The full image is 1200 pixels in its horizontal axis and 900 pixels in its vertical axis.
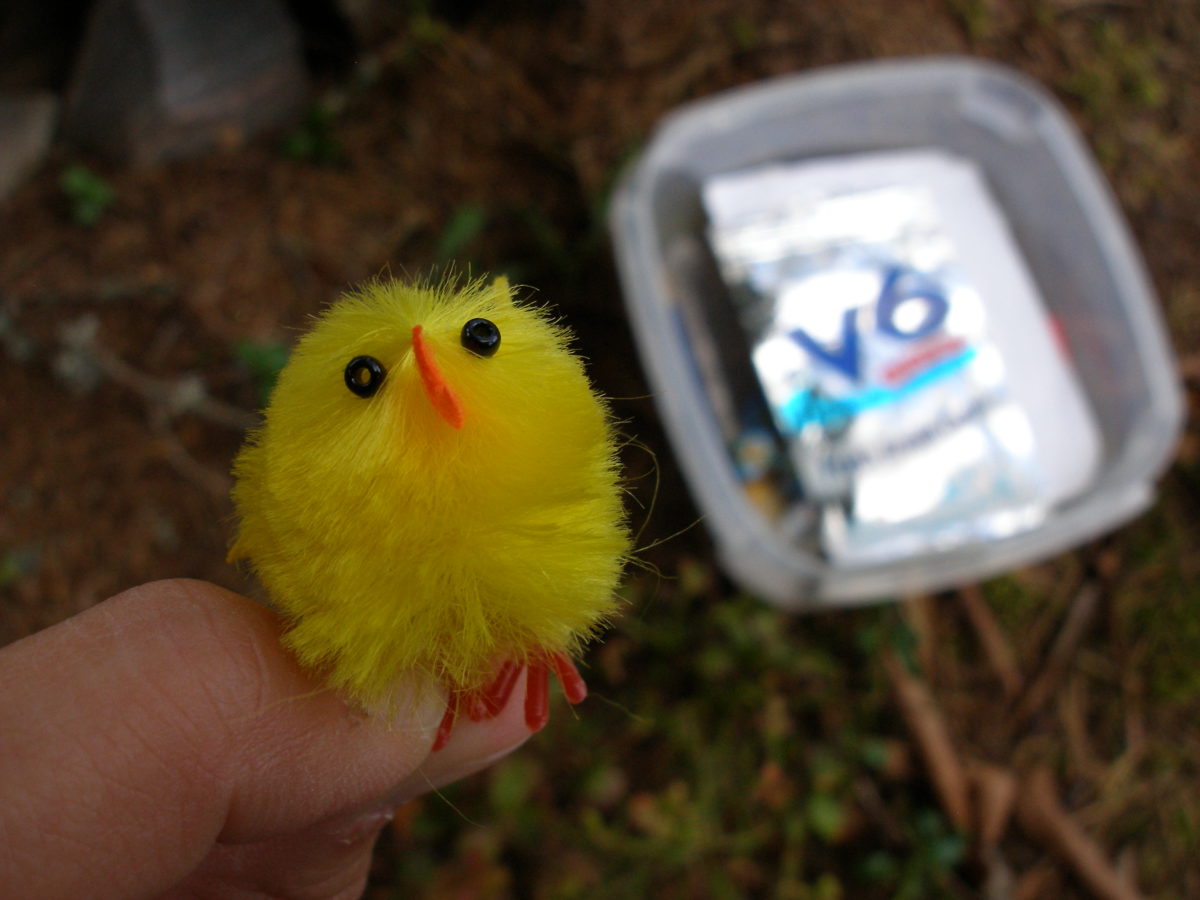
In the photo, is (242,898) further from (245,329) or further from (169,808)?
(245,329)

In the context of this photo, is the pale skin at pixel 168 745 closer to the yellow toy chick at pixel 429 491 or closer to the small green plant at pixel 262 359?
the yellow toy chick at pixel 429 491

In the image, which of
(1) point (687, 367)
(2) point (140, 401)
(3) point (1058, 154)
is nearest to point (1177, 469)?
(3) point (1058, 154)

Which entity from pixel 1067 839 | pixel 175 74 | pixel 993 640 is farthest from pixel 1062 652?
pixel 175 74

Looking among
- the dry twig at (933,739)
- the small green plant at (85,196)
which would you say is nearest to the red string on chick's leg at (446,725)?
the dry twig at (933,739)

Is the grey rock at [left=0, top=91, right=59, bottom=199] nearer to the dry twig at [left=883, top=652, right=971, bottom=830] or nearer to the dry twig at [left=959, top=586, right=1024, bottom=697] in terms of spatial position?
the dry twig at [left=883, top=652, right=971, bottom=830]

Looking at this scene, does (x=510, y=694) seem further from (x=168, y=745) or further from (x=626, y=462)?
(x=626, y=462)

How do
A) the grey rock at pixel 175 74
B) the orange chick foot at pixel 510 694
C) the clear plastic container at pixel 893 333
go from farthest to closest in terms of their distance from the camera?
the grey rock at pixel 175 74 → the clear plastic container at pixel 893 333 → the orange chick foot at pixel 510 694
